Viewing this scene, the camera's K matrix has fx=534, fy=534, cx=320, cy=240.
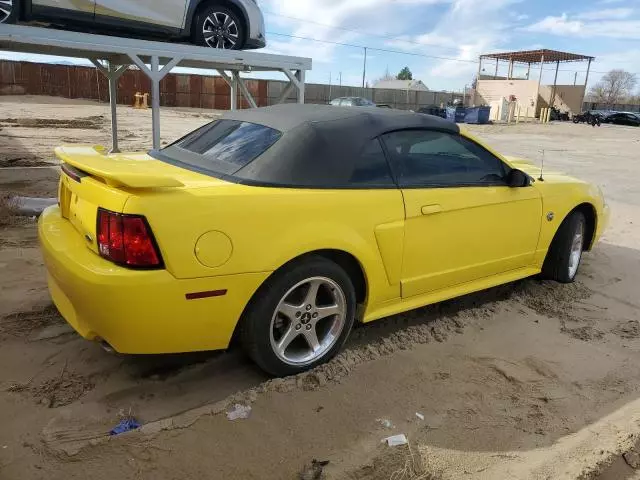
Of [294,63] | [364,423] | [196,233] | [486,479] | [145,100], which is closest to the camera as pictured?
[486,479]

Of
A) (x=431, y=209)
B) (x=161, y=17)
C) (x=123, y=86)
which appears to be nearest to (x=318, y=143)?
(x=431, y=209)

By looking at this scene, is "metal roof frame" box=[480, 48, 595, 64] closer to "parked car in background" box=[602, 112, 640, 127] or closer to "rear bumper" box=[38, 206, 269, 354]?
"parked car in background" box=[602, 112, 640, 127]

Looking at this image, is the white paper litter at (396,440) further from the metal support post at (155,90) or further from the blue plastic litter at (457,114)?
the blue plastic litter at (457,114)

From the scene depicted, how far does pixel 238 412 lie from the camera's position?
103 inches

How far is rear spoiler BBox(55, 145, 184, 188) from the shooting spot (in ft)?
7.76

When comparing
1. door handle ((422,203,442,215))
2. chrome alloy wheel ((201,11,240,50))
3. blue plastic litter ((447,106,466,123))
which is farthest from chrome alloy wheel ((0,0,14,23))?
blue plastic litter ((447,106,466,123))

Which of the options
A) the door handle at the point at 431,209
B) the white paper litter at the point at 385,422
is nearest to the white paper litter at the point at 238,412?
the white paper litter at the point at 385,422

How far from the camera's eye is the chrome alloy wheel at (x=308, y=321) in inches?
112

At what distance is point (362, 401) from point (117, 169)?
171 cm

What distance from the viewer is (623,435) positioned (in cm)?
258

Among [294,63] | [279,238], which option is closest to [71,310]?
[279,238]

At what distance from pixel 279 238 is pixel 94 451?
Result: 1.24 metres

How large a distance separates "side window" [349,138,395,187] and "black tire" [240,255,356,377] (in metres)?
0.53

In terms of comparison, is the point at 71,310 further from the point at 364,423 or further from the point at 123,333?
the point at 364,423
